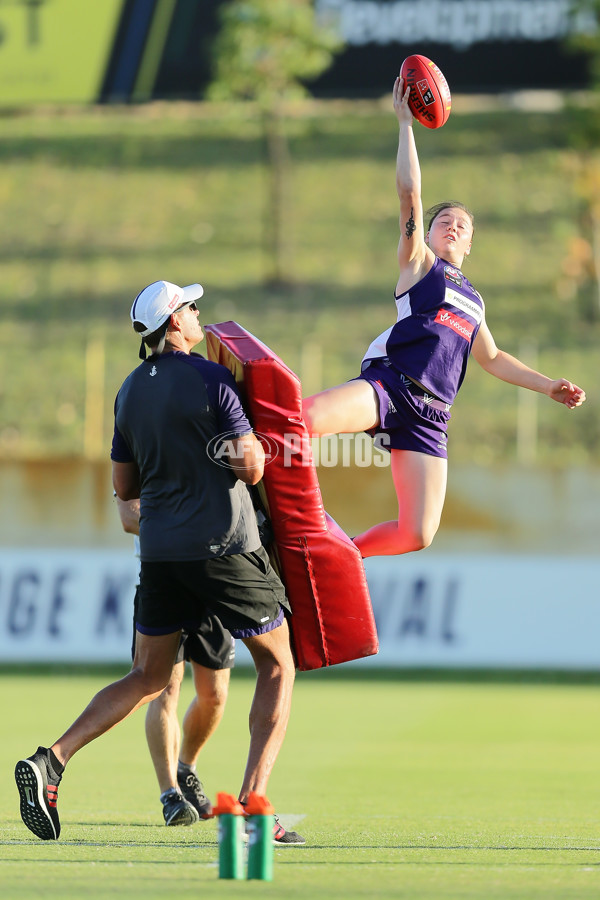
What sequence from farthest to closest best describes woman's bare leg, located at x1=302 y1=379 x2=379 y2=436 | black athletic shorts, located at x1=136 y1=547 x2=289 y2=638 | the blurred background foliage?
the blurred background foliage, woman's bare leg, located at x1=302 y1=379 x2=379 y2=436, black athletic shorts, located at x1=136 y1=547 x2=289 y2=638

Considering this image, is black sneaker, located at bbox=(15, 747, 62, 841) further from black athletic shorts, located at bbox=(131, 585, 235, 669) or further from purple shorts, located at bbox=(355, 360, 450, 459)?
purple shorts, located at bbox=(355, 360, 450, 459)

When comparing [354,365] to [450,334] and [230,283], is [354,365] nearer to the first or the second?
[230,283]

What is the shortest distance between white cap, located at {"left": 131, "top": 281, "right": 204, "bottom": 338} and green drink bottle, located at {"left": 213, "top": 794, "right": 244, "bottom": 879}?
2128mm

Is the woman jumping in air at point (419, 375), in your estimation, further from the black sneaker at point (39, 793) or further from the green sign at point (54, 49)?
the green sign at point (54, 49)

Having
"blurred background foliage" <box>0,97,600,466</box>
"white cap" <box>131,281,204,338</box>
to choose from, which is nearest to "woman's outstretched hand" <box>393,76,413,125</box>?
"white cap" <box>131,281,204,338</box>

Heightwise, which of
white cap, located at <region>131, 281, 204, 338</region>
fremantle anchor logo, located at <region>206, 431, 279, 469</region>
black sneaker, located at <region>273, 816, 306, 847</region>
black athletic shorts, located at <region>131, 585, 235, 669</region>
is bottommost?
black sneaker, located at <region>273, 816, 306, 847</region>

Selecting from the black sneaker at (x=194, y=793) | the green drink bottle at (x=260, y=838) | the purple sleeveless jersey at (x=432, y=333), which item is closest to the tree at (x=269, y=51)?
the purple sleeveless jersey at (x=432, y=333)

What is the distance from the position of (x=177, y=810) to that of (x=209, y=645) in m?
0.84

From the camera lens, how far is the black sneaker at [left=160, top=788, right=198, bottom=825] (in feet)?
20.9

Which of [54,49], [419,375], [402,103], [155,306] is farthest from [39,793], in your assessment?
[54,49]

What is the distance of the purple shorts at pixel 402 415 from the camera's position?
7105 mm

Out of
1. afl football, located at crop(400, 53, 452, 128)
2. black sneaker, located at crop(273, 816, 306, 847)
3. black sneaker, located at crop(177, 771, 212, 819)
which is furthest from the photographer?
afl football, located at crop(400, 53, 452, 128)

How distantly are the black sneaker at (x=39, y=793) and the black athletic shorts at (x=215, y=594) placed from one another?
28.5 inches

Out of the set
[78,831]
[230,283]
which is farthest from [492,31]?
[78,831]
